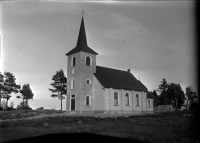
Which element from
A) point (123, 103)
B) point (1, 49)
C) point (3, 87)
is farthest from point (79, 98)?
point (1, 49)

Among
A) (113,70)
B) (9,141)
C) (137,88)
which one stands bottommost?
(9,141)

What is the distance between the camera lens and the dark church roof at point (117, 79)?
34.3 meters

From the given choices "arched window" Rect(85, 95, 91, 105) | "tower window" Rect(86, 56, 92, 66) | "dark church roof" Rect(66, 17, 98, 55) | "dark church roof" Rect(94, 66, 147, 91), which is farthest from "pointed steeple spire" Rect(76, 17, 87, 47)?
"arched window" Rect(85, 95, 91, 105)

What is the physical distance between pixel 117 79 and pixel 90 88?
6141mm

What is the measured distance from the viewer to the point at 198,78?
908 cm

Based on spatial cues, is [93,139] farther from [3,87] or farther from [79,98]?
[3,87]

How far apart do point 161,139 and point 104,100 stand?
792 inches

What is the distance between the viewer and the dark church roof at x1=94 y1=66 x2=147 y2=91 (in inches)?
1351

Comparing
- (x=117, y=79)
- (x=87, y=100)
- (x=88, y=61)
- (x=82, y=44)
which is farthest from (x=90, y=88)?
(x=82, y=44)

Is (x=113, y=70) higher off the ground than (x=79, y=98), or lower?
higher

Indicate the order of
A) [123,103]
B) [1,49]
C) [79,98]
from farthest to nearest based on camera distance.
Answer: [123,103] < [79,98] < [1,49]

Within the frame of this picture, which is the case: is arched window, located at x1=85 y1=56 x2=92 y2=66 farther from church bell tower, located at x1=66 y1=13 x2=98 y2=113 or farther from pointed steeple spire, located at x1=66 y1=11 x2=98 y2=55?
pointed steeple spire, located at x1=66 y1=11 x2=98 y2=55

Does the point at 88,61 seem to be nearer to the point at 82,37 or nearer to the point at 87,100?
the point at 82,37

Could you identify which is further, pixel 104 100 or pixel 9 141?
pixel 104 100
